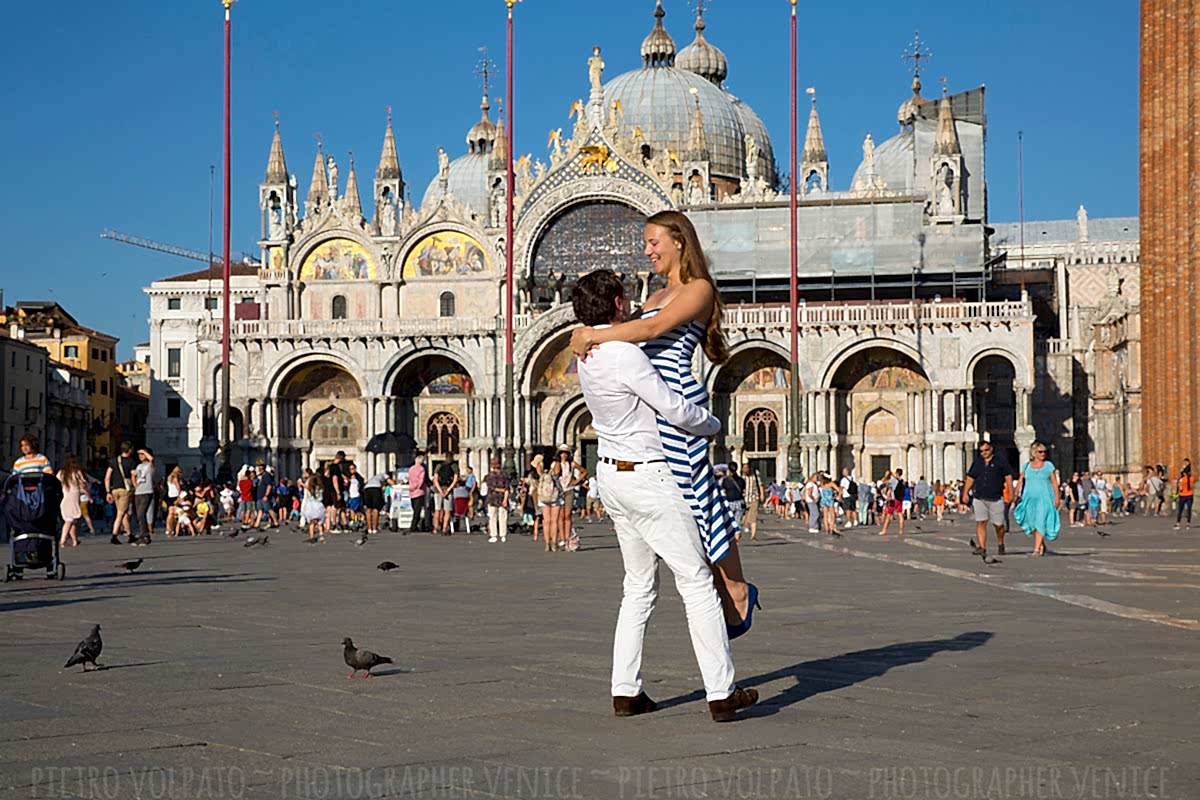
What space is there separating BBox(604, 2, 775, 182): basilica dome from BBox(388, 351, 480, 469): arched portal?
1335 cm

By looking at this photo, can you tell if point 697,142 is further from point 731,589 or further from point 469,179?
point 731,589

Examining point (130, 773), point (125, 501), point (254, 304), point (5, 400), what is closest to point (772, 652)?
point (130, 773)

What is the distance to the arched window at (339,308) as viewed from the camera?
181 ft

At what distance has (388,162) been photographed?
211 feet

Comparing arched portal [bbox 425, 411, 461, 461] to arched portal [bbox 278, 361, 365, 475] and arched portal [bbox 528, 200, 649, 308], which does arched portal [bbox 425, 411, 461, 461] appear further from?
arched portal [bbox 528, 200, 649, 308]

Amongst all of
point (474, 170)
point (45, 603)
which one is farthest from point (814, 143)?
point (45, 603)

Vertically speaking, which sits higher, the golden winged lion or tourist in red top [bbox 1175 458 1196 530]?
the golden winged lion

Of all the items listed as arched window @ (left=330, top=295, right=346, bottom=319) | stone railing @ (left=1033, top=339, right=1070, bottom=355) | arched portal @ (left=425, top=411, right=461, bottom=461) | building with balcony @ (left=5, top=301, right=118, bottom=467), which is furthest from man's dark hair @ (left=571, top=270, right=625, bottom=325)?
building with balcony @ (left=5, top=301, right=118, bottom=467)

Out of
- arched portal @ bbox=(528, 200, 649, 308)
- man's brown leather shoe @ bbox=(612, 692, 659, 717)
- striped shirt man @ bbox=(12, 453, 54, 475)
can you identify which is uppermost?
arched portal @ bbox=(528, 200, 649, 308)

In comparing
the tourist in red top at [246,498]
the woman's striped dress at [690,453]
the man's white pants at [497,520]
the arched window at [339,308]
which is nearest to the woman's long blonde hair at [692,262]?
the woman's striped dress at [690,453]

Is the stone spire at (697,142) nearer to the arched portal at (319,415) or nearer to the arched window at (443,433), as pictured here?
the arched window at (443,433)

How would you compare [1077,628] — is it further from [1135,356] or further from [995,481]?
[1135,356]

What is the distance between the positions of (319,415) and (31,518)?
4058cm

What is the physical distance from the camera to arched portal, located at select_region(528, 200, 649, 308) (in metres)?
53.3
